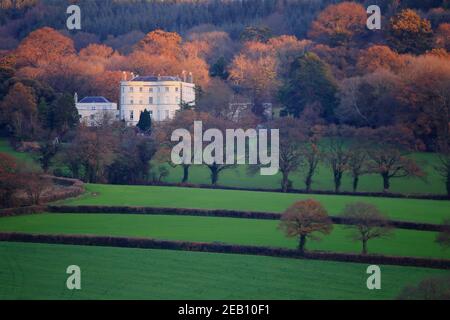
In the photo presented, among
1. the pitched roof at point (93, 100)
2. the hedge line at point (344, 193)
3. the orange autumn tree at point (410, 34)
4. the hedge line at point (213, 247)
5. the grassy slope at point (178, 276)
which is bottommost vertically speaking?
the grassy slope at point (178, 276)

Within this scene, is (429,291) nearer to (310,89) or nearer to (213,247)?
(213,247)

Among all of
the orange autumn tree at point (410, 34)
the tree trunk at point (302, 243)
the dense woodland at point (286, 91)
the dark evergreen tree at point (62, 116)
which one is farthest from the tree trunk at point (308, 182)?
the orange autumn tree at point (410, 34)

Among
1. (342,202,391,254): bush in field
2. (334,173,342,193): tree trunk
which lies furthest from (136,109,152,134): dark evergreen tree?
(342,202,391,254): bush in field

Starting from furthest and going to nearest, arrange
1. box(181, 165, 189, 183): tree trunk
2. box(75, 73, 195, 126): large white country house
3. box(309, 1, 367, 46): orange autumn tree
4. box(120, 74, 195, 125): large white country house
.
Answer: box(309, 1, 367, 46): orange autumn tree, box(120, 74, 195, 125): large white country house, box(75, 73, 195, 126): large white country house, box(181, 165, 189, 183): tree trunk

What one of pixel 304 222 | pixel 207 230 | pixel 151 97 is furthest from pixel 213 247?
pixel 151 97

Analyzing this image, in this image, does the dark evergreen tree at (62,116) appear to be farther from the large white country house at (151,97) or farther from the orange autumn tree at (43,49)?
the orange autumn tree at (43,49)

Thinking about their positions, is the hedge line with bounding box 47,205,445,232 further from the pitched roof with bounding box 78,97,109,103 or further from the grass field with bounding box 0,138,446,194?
the pitched roof with bounding box 78,97,109,103
